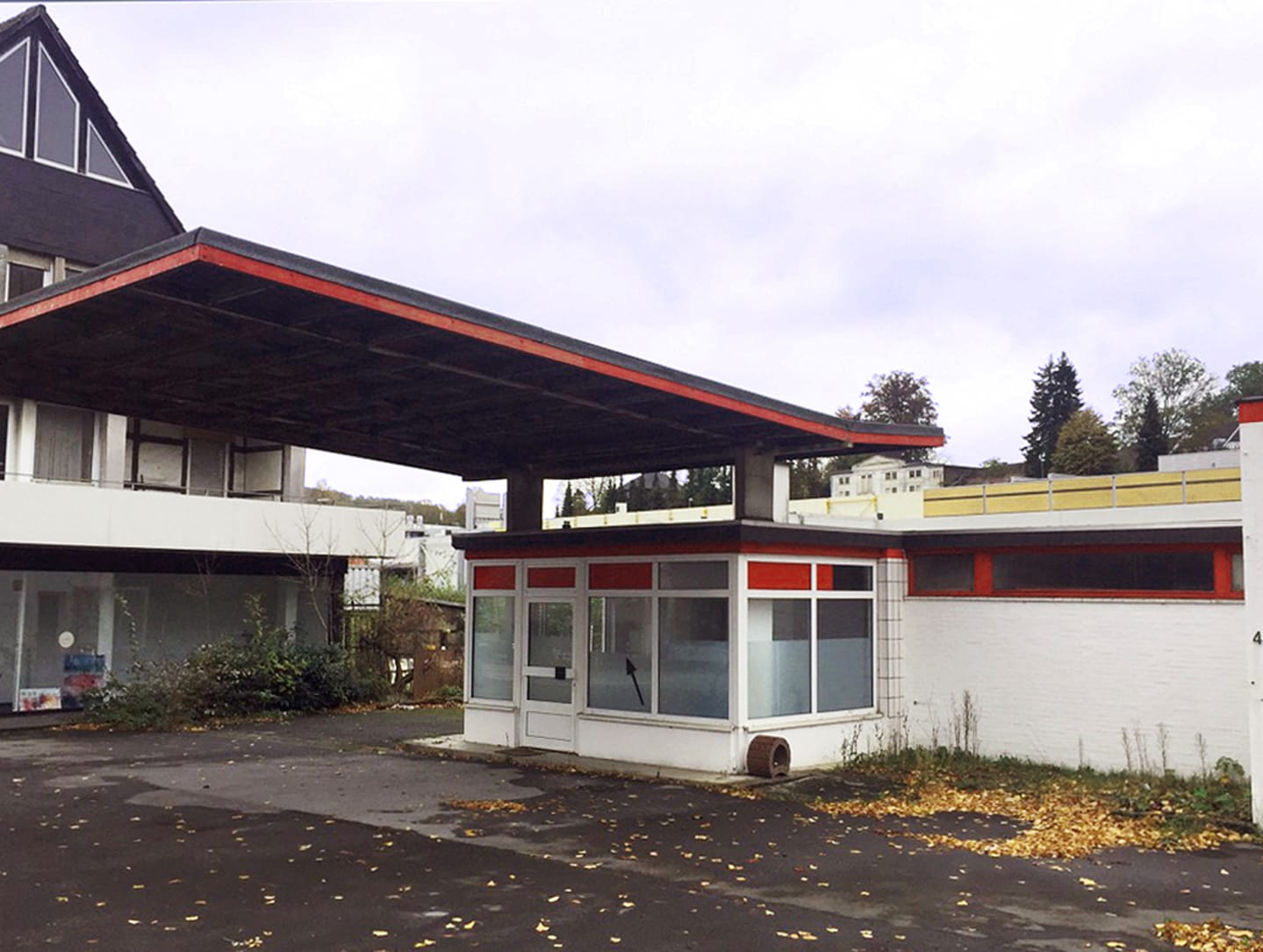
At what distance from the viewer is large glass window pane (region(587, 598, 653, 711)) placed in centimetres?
1505

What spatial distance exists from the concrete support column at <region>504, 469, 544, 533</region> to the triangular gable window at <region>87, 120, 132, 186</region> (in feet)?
44.0

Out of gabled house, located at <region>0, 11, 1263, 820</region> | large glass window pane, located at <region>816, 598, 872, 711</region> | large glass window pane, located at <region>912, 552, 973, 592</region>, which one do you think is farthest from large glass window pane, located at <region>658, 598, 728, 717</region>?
large glass window pane, located at <region>912, 552, 973, 592</region>

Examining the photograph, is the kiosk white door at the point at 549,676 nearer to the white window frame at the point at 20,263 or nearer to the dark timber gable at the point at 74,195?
the white window frame at the point at 20,263

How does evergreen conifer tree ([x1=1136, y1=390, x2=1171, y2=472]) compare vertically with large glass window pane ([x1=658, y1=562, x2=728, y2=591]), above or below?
above

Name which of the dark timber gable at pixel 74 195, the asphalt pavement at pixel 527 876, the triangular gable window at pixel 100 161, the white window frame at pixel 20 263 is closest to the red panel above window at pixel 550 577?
the asphalt pavement at pixel 527 876

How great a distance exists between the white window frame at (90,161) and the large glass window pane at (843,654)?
1860cm

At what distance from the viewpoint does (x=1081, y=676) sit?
47.1 ft

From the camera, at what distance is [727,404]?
1297 cm

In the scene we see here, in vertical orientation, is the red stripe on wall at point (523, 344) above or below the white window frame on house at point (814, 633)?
above

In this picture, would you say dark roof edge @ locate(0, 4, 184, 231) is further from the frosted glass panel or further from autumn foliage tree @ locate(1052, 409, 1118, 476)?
autumn foliage tree @ locate(1052, 409, 1118, 476)

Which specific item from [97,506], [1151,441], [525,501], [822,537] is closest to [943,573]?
[822,537]

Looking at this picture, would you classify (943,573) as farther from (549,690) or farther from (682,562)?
(549,690)

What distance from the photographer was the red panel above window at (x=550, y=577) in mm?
16062

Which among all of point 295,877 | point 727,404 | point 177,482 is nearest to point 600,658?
point 727,404
